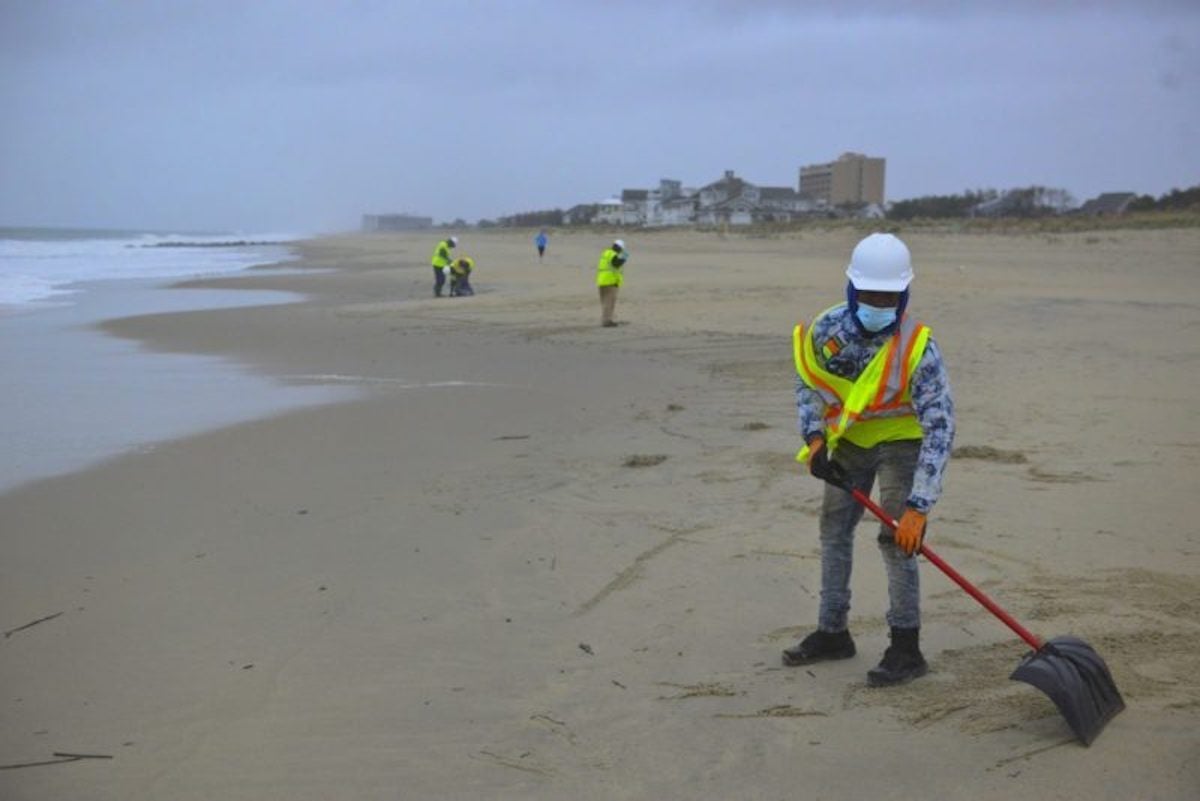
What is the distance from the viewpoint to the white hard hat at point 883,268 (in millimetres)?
3615

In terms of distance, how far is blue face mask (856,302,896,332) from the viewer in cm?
367

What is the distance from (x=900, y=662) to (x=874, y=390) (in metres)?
1.01

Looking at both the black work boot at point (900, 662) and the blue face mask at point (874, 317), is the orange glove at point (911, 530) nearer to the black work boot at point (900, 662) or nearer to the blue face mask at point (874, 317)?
the black work boot at point (900, 662)

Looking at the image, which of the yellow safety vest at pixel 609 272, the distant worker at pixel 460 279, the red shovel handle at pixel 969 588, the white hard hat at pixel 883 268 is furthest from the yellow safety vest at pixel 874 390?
the distant worker at pixel 460 279

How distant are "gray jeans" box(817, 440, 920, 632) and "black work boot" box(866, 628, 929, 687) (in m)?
0.04

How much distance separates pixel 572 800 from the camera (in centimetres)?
316

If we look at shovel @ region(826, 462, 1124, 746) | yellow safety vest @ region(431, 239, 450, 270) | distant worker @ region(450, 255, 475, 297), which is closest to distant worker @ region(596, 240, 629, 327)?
distant worker @ region(450, 255, 475, 297)

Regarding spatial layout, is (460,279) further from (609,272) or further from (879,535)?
(879,535)

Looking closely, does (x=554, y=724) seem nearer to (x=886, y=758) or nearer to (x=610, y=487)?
(x=886, y=758)

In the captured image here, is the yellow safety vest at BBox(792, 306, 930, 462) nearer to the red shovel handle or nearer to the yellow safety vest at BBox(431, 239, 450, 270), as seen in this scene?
the red shovel handle

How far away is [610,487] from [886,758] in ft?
11.1

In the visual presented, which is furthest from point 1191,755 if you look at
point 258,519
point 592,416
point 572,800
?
point 592,416

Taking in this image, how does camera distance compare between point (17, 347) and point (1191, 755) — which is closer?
point (1191, 755)

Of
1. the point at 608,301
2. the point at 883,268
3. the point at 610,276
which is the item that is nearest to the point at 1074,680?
the point at 883,268
